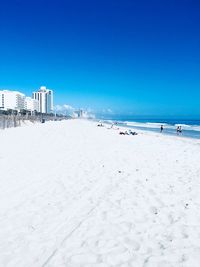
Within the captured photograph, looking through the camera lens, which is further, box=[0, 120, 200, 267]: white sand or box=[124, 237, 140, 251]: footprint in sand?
box=[124, 237, 140, 251]: footprint in sand

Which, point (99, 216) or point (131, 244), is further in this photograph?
point (99, 216)

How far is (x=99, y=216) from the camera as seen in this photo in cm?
707

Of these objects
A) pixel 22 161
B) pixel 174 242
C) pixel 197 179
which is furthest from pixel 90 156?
pixel 174 242

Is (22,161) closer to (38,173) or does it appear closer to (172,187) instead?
(38,173)

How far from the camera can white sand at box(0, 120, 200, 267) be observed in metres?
5.26

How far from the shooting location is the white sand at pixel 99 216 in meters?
5.26

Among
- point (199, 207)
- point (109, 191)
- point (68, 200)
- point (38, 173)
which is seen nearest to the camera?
point (199, 207)

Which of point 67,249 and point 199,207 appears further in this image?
point 199,207

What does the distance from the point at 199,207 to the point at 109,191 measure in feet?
8.75

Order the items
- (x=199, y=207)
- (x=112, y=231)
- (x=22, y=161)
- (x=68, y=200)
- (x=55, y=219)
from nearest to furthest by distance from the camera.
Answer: (x=112, y=231)
(x=55, y=219)
(x=199, y=207)
(x=68, y=200)
(x=22, y=161)

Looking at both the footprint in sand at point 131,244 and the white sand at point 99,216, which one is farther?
the footprint in sand at point 131,244

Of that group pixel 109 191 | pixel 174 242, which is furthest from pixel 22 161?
pixel 174 242

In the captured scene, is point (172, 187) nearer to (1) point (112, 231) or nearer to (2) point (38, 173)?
(1) point (112, 231)

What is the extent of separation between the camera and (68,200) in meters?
8.25
